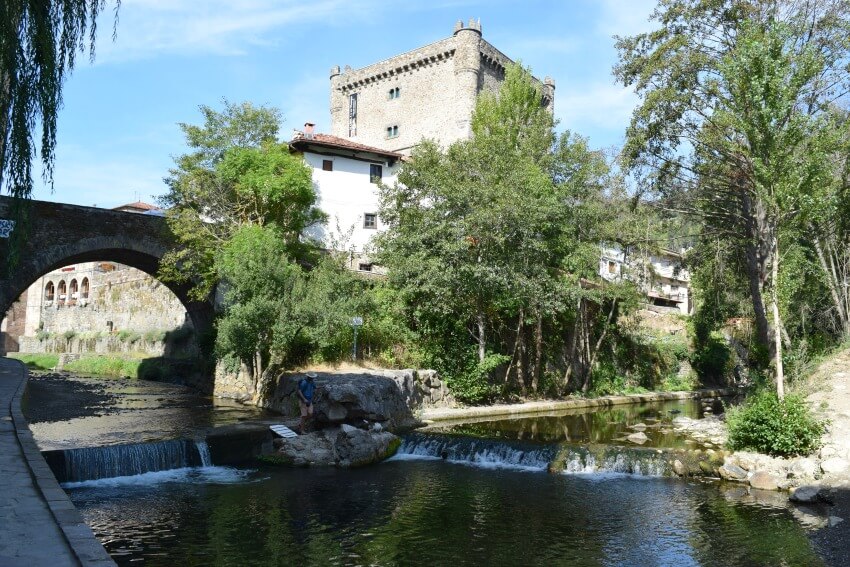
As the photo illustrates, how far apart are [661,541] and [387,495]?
16.6ft

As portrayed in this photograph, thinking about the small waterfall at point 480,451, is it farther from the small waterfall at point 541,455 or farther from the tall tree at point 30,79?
the tall tree at point 30,79

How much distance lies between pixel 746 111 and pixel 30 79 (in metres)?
15.6

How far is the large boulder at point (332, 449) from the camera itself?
50.5 feet

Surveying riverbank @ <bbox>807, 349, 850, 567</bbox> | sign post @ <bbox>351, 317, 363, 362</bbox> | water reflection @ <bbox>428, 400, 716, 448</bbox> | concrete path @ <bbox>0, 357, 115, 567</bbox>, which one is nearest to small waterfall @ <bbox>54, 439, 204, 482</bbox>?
concrete path @ <bbox>0, 357, 115, 567</bbox>

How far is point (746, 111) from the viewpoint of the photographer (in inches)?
659

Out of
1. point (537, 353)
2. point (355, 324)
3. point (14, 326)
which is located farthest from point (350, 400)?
point (14, 326)

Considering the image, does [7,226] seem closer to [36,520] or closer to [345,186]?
[36,520]

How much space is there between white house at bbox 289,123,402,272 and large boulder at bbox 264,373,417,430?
13.5 metres

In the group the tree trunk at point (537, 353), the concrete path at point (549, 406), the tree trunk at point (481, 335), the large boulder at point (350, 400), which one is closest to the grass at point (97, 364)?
the large boulder at point (350, 400)

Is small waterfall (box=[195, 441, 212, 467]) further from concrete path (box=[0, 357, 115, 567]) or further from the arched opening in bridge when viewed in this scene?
the arched opening in bridge

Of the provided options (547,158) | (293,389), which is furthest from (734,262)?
(293,389)

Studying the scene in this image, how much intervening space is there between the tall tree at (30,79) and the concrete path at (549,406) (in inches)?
601

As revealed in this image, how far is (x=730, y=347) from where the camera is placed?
4119cm

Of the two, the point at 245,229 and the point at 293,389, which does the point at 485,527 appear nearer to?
the point at 293,389
